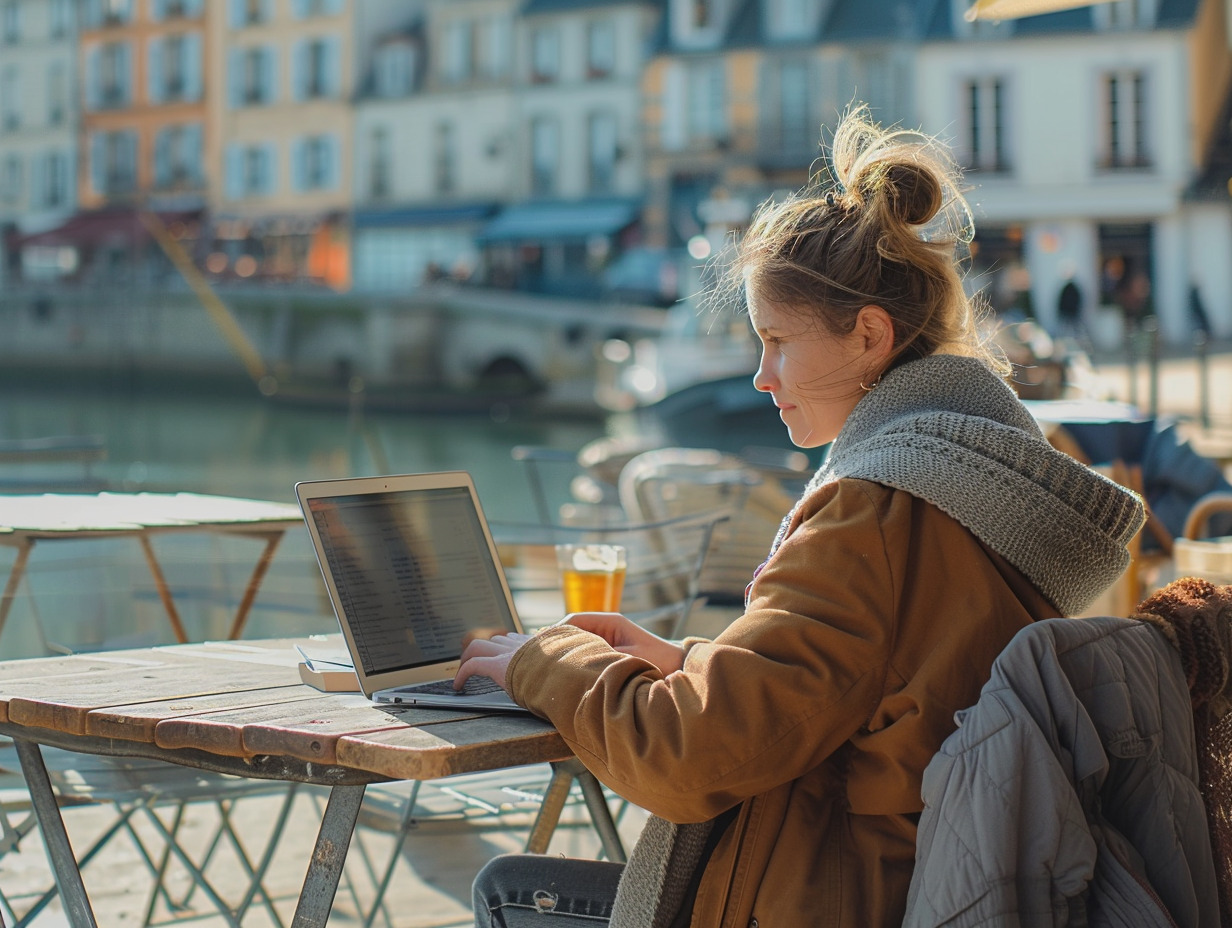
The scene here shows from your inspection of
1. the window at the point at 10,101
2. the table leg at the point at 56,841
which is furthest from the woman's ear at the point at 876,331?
the window at the point at 10,101

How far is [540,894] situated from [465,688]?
8.8 inches

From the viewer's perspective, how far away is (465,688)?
1.55 metres

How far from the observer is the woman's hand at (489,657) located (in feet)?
4.83

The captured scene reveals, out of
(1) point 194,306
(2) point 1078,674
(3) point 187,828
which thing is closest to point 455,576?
(2) point 1078,674

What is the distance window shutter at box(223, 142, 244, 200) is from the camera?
3741cm

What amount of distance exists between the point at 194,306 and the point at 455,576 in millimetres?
32608

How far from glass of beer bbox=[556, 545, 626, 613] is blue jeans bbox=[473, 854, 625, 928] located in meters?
0.74

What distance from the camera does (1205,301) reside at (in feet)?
81.0

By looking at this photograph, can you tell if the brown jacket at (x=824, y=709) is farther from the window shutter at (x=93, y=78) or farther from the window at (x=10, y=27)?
the window at (x=10, y=27)

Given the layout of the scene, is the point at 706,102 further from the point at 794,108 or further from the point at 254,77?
the point at 254,77

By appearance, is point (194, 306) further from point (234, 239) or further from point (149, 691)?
point (149, 691)

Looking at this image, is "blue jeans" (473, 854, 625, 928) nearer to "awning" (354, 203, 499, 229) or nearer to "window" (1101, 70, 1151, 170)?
"window" (1101, 70, 1151, 170)

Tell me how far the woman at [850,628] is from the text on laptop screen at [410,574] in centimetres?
23

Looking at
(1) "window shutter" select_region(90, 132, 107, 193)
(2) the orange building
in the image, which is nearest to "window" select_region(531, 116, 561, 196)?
(2) the orange building
